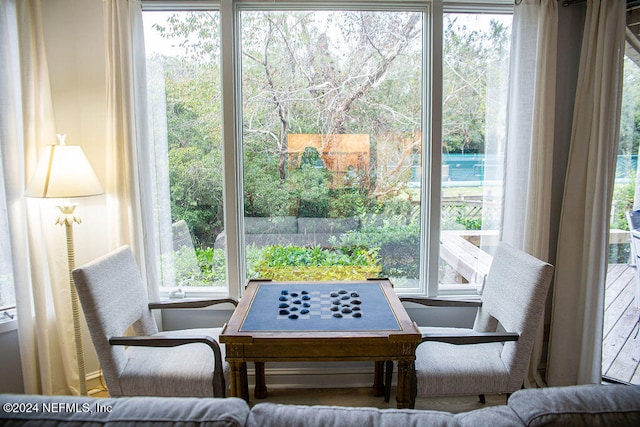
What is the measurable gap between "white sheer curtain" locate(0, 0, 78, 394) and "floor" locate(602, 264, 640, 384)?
3.31m

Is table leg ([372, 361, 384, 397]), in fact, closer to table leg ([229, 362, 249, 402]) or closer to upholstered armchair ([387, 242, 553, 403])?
upholstered armchair ([387, 242, 553, 403])

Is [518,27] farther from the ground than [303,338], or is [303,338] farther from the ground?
[518,27]

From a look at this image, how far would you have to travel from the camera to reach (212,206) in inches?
107

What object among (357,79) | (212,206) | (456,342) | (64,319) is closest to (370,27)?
(357,79)

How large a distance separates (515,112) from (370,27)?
39.6 inches

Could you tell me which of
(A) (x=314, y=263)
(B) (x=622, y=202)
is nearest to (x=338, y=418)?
(A) (x=314, y=263)

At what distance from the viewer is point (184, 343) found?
195cm

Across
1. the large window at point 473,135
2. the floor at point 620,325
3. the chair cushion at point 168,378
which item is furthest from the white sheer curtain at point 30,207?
the floor at point 620,325

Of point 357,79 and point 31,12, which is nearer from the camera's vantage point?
point 31,12

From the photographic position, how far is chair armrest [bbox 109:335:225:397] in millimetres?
1938

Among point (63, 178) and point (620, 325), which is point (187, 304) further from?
point (620, 325)

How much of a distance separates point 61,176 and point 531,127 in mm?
2569

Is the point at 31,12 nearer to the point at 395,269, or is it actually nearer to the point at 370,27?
the point at 370,27

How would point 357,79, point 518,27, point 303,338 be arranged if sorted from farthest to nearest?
point 357,79 < point 518,27 < point 303,338
